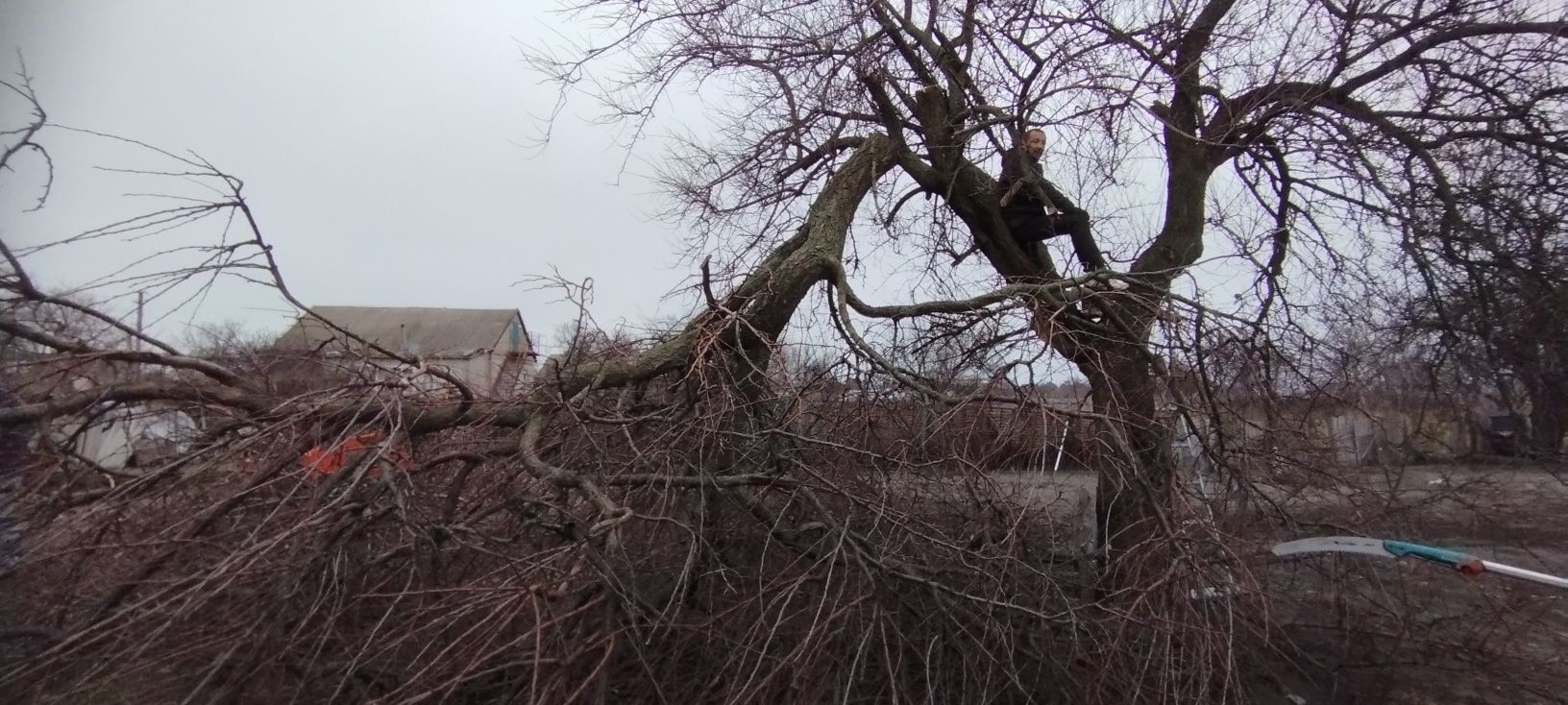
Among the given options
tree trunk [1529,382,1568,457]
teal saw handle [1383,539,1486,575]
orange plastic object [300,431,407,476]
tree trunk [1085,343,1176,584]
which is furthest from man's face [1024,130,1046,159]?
orange plastic object [300,431,407,476]

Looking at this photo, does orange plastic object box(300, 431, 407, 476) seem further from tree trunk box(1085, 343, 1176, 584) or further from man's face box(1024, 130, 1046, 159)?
man's face box(1024, 130, 1046, 159)

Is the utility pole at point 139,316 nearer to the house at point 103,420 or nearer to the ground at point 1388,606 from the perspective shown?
the house at point 103,420

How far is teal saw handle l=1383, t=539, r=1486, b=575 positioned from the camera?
4.24m

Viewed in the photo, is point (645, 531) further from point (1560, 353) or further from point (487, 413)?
point (1560, 353)

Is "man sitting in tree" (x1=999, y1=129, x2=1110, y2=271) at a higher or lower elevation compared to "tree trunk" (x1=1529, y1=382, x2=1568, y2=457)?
higher

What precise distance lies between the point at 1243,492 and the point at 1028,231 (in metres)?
2.61

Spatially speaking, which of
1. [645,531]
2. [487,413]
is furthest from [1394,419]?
[487,413]

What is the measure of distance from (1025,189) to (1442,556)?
11.6ft

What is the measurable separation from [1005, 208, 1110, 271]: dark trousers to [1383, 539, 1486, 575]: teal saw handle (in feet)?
9.52

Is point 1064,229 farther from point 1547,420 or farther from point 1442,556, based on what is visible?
point 1547,420

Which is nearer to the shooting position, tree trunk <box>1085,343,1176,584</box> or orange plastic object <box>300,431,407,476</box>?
orange plastic object <box>300,431,407,476</box>

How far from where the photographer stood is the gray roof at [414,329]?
4.88 metres

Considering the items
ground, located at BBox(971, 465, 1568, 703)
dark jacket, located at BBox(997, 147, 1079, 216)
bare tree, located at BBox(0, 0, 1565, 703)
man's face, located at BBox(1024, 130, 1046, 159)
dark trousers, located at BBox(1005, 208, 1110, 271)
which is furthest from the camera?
dark trousers, located at BBox(1005, 208, 1110, 271)

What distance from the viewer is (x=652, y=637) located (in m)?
4.02
